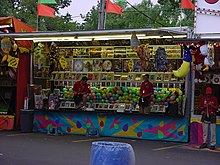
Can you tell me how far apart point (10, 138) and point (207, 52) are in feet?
21.9

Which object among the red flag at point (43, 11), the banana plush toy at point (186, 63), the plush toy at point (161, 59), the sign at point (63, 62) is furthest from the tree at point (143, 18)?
the banana plush toy at point (186, 63)

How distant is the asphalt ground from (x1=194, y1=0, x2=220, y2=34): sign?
3.31 meters

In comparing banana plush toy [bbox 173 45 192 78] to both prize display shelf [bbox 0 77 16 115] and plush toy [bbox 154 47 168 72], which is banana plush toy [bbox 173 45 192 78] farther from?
prize display shelf [bbox 0 77 16 115]

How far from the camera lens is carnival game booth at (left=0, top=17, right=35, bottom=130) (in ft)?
54.3

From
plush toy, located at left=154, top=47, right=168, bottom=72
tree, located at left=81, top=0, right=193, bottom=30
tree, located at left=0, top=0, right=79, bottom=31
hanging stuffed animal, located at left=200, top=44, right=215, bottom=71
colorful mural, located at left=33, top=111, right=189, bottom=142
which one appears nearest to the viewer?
hanging stuffed animal, located at left=200, top=44, right=215, bottom=71

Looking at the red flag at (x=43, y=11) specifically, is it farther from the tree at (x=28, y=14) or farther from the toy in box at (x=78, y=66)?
the tree at (x=28, y=14)

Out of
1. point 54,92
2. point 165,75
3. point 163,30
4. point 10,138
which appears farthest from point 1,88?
point 163,30

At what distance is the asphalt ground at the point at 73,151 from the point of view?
35.6ft

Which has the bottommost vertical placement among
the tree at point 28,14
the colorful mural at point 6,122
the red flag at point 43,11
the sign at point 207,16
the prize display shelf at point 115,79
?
the colorful mural at point 6,122

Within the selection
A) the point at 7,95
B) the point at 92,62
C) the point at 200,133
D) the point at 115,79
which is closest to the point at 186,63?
the point at 200,133

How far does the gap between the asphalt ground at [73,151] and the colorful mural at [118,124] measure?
0.32 meters

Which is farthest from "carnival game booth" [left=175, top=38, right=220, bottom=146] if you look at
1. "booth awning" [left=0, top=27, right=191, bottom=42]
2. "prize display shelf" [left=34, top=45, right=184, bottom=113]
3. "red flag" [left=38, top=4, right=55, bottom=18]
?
"red flag" [left=38, top=4, right=55, bottom=18]

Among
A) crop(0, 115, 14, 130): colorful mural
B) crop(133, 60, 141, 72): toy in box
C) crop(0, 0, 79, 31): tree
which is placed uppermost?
crop(0, 0, 79, 31): tree

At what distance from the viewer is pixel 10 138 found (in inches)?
588
